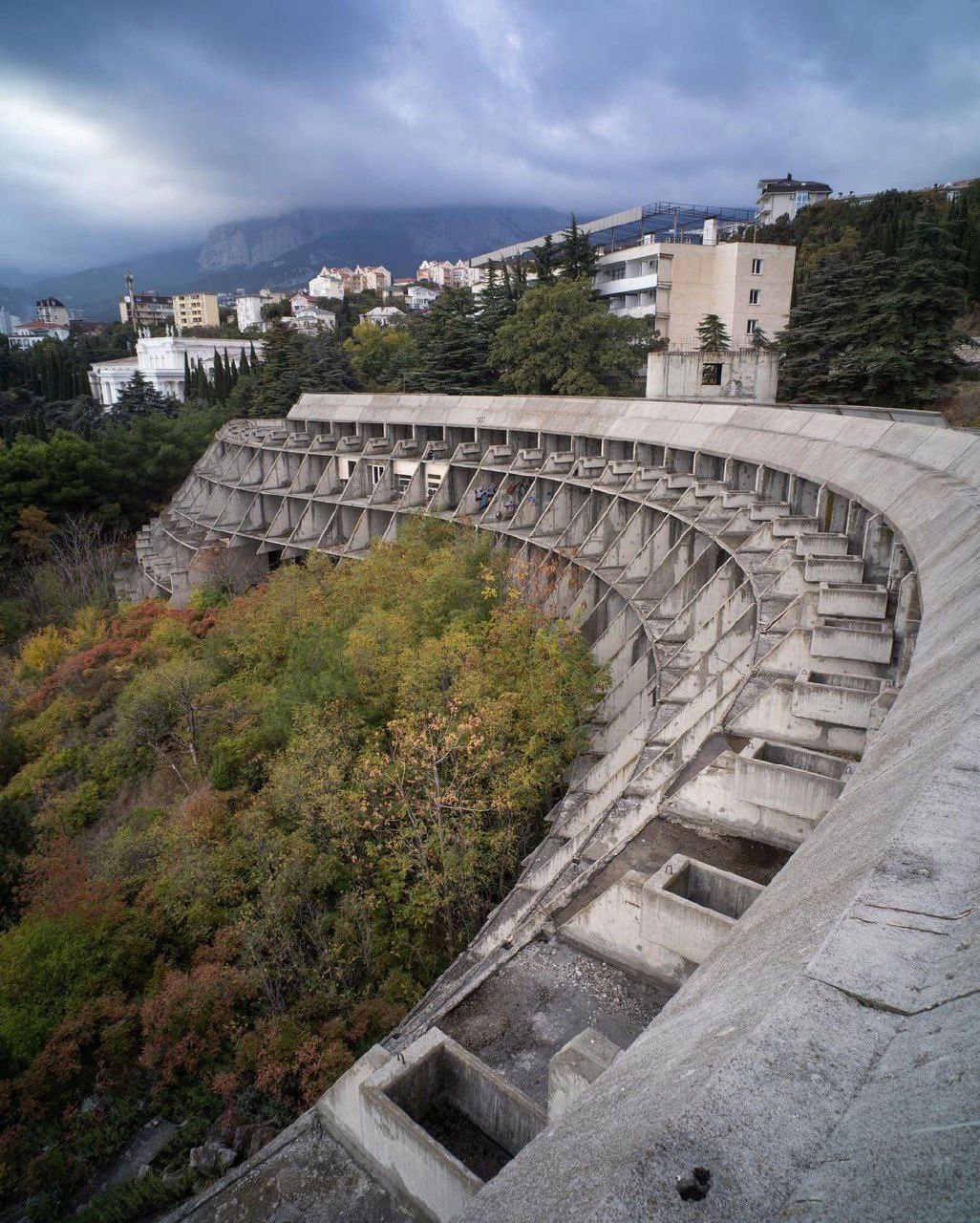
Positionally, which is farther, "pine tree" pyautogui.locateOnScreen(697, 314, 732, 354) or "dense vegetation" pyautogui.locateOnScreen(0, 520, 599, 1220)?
"pine tree" pyautogui.locateOnScreen(697, 314, 732, 354)

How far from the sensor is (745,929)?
4289 mm

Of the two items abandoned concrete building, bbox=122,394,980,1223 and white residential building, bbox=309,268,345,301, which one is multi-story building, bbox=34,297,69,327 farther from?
abandoned concrete building, bbox=122,394,980,1223

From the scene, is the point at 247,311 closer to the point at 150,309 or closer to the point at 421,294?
the point at 150,309

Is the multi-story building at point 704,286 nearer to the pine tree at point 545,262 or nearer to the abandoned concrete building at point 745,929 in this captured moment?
the pine tree at point 545,262

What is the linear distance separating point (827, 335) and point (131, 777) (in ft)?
105

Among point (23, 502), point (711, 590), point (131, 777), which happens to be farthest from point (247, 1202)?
point (23, 502)

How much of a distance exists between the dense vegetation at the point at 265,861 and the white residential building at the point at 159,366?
8432cm

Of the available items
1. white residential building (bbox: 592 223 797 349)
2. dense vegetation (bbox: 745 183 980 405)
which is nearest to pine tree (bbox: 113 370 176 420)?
white residential building (bbox: 592 223 797 349)

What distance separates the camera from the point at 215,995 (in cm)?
1407

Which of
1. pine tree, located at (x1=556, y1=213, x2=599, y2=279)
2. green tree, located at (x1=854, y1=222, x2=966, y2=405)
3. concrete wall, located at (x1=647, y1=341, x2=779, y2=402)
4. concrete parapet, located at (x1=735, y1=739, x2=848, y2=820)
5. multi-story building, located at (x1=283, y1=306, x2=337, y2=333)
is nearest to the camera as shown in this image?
concrete parapet, located at (x1=735, y1=739, x2=848, y2=820)

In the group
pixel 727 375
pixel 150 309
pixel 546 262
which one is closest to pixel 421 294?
pixel 150 309

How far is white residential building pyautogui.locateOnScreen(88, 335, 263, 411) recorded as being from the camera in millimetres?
98875

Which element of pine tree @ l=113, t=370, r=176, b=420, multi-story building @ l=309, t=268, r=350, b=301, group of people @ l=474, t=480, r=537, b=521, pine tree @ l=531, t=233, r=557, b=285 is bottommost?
group of people @ l=474, t=480, r=537, b=521

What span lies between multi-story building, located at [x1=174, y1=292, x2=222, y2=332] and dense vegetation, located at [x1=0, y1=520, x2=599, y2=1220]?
140034 millimetres
